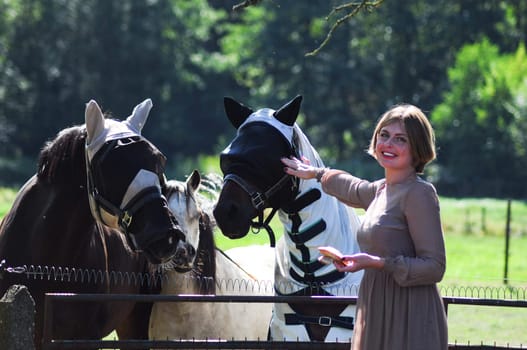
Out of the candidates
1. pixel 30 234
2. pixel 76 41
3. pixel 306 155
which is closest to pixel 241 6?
pixel 306 155

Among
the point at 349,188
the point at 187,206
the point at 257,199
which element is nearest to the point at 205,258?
the point at 187,206

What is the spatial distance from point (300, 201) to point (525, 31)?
164 feet

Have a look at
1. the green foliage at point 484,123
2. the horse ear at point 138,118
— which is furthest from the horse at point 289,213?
the green foliage at point 484,123

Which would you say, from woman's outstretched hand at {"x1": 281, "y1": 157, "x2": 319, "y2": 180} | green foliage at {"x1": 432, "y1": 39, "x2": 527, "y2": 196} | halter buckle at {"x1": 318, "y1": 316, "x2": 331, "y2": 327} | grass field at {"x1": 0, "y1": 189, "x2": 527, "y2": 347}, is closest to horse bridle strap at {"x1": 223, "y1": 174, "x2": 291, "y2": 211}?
woman's outstretched hand at {"x1": 281, "y1": 157, "x2": 319, "y2": 180}

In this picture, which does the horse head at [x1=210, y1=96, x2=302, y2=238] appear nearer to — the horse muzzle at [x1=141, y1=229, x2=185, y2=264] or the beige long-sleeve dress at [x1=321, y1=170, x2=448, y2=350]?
the horse muzzle at [x1=141, y1=229, x2=185, y2=264]

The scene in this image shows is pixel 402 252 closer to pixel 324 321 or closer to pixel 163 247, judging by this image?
pixel 324 321

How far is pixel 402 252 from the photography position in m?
4.16

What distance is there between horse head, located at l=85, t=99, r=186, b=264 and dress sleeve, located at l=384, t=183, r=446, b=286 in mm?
1533

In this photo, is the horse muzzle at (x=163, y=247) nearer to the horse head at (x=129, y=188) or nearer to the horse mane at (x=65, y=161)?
the horse head at (x=129, y=188)

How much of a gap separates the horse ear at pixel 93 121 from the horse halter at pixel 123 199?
10cm

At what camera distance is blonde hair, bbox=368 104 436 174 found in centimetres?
420

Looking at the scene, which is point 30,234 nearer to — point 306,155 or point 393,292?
point 306,155

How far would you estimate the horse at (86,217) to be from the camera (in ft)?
17.4

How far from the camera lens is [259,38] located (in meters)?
55.4
